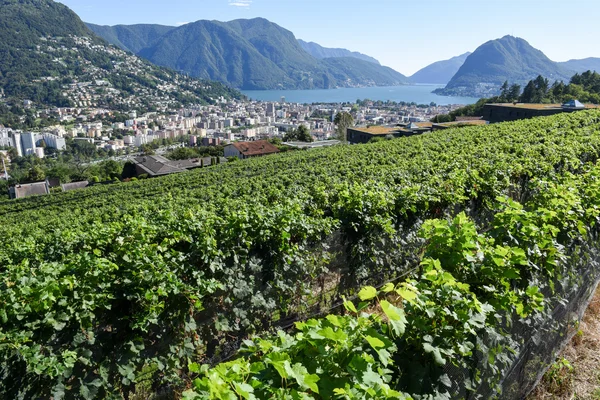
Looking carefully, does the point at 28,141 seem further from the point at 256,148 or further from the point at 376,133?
the point at 376,133

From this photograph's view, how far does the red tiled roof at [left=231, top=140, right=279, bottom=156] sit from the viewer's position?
2739 inches

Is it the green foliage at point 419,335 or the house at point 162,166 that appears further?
the house at point 162,166

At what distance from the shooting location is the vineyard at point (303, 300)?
1.93 metres

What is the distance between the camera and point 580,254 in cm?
399

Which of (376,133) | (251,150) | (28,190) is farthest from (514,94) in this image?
(28,190)

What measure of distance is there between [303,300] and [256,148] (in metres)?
68.4

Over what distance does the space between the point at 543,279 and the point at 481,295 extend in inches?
38.1

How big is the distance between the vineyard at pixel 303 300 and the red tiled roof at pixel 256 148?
2538 inches

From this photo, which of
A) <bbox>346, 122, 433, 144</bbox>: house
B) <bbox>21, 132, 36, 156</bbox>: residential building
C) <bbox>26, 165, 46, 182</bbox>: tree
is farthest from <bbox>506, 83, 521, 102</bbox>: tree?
<bbox>21, 132, 36, 156</bbox>: residential building

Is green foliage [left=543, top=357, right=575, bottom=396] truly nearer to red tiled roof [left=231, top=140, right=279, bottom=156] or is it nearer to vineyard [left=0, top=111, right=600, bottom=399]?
vineyard [left=0, top=111, right=600, bottom=399]

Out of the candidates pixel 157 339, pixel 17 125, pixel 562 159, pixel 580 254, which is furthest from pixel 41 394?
pixel 17 125

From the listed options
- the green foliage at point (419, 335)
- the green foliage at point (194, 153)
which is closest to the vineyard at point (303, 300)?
the green foliage at point (419, 335)

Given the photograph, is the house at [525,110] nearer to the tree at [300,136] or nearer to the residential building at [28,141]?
the tree at [300,136]

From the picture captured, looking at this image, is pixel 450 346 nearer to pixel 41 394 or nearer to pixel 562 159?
pixel 41 394
